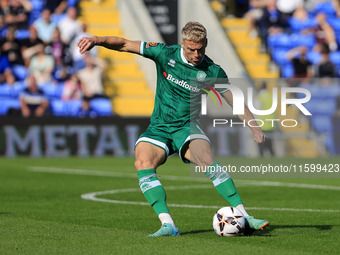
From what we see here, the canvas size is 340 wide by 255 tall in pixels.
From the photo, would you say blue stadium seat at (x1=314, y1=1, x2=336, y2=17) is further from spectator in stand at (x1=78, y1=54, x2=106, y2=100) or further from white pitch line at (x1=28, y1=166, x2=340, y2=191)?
white pitch line at (x1=28, y1=166, x2=340, y2=191)

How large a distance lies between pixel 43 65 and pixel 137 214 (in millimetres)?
12972

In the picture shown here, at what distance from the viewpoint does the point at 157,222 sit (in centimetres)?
834

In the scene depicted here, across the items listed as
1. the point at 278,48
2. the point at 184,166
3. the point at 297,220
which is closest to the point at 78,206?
the point at 297,220

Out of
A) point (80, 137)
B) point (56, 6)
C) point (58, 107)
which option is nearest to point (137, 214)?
point (80, 137)

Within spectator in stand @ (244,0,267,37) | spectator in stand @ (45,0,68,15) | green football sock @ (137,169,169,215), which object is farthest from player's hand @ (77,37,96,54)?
spectator in stand @ (244,0,267,37)

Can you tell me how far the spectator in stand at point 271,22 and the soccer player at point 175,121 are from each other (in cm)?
1882

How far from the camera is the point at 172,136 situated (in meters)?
7.39

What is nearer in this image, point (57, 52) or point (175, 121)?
point (175, 121)

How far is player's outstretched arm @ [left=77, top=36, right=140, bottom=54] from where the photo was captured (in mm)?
7000

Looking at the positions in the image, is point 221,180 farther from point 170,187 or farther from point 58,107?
point 58,107

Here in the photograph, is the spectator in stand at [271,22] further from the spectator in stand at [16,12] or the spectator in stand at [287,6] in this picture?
the spectator in stand at [16,12]

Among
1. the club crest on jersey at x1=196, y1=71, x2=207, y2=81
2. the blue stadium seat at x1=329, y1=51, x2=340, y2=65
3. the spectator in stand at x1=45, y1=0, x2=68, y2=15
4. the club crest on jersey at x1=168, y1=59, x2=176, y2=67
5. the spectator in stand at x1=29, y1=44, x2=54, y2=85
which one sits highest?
the spectator in stand at x1=45, y1=0, x2=68, y2=15

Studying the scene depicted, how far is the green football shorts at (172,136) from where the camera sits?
734cm

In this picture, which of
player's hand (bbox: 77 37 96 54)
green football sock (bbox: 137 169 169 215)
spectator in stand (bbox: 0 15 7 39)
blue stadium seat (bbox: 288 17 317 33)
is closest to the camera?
player's hand (bbox: 77 37 96 54)
